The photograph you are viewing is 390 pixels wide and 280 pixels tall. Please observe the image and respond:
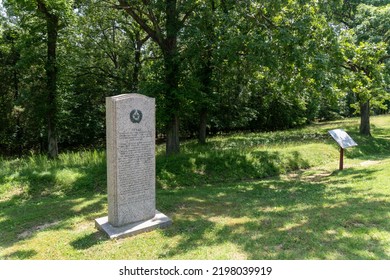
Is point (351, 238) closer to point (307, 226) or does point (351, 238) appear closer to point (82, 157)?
point (307, 226)

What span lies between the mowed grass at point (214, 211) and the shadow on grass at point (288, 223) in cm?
1

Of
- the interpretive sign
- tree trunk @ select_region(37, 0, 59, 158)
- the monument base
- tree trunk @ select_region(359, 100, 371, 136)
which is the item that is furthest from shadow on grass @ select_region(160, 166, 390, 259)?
tree trunk @ select_region(359, 100, 371, 136)

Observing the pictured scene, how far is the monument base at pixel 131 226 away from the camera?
4.90 meters

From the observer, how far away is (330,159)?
41.5 ft

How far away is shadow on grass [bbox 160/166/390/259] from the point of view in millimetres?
3996

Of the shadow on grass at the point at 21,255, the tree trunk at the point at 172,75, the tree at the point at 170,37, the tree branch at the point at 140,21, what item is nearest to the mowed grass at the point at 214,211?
the shadow on grass at the point at 21,255

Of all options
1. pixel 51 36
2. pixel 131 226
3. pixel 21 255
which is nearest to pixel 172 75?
pixel 51 36

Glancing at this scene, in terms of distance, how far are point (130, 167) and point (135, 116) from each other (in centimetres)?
84

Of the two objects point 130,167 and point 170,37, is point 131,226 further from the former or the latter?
point 170,37

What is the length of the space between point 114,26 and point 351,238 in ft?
57.3

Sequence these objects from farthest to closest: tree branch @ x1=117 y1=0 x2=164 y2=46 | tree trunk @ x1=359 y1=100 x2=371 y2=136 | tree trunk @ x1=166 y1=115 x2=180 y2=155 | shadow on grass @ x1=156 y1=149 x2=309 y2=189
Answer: tree trunk @ x1=359 y1=100 x2=371 y2=136 → tree trunk @ x1=166 y1=115 x2=180 y2=155 → tree branch @ x1=117 y1=0 x2=164 y2=46 → shadow on grass @ x1=156 y1=149 x2=309 y2=189

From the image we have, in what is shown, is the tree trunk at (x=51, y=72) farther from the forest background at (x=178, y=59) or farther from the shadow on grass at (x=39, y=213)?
the shadow on grass at (x=39, y=213)

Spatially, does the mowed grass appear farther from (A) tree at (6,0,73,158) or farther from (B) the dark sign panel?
(A) tree at (6,0,73,158)

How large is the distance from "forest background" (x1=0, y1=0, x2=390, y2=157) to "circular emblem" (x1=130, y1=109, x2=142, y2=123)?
4.27 meters
